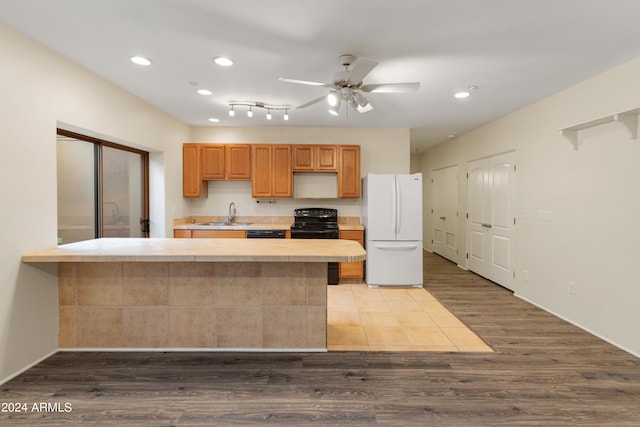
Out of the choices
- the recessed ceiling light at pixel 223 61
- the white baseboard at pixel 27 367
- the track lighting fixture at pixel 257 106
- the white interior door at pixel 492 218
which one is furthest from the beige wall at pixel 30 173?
the white interior door at pixel 492 218

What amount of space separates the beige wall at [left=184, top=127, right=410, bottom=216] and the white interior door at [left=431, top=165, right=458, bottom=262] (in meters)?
1.76

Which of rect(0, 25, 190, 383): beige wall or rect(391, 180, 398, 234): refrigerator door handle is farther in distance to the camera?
rect(391, 180, 398, 234): refrigerator door handle

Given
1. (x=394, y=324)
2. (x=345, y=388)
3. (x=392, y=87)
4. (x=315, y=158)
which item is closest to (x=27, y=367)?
(x=345, y=388)

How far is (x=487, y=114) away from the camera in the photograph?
176 inches

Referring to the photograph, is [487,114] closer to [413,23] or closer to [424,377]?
[413,23]

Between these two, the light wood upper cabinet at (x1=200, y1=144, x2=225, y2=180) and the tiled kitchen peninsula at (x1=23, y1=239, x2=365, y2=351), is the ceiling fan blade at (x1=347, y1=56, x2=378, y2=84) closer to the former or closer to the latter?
the tiled kitchen peninsula at (x1=23, y1=239, x2=365, y2=351)

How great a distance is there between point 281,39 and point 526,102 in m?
3.24

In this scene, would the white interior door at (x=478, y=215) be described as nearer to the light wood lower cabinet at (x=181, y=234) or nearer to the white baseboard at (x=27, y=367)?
the light wood lower cabinet at (x=181, y=234)

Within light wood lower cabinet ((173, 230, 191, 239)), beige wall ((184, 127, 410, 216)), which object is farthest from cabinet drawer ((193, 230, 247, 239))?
beige wall ((184, 127, 410, 216))

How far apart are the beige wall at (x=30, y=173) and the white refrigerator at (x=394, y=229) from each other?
3483 mm

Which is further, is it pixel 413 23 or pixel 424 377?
pixel 424 377

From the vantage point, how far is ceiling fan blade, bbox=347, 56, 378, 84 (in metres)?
2.27

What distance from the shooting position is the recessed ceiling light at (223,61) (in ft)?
8.95

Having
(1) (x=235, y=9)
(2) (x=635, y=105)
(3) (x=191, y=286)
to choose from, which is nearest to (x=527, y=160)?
(2) (x=635, y=105)
